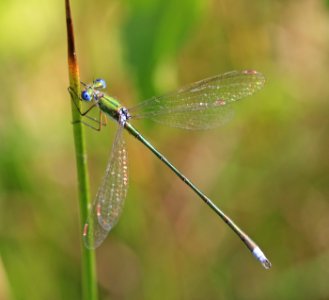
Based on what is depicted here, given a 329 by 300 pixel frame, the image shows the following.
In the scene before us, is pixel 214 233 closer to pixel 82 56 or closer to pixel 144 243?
pixel 144 243

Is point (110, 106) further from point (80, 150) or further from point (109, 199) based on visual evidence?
point (80, 150)

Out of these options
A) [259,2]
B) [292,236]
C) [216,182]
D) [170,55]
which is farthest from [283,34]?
[170,55]

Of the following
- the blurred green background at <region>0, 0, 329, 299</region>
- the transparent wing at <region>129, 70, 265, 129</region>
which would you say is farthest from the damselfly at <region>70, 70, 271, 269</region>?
the blurred green background at <region>0, 0, 329, 299</region>

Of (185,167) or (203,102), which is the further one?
(185,167)

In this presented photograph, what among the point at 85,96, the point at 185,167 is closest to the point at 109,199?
the point at 85,96

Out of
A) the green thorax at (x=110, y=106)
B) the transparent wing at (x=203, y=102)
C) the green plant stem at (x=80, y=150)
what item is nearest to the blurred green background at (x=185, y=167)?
the transparent wing at (x=203, y=102)

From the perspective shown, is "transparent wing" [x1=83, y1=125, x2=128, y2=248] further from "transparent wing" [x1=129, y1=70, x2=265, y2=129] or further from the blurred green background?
the blurred green background
